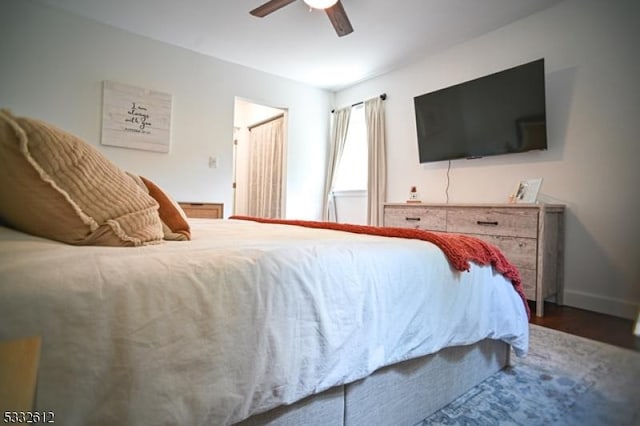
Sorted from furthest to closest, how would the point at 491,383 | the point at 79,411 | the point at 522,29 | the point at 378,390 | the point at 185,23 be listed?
the point at 185,23
the point at 522,29
the point at 491,383
the point at 378,390
the point at 79,411

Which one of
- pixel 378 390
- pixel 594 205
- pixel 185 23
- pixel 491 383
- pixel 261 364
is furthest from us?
pixel 185 23

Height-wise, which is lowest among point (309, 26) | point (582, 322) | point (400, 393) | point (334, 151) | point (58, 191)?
point (582, 322)

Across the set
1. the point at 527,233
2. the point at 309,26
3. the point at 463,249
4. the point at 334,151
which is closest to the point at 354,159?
the point at 334,151

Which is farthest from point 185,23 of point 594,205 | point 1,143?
point 594,205

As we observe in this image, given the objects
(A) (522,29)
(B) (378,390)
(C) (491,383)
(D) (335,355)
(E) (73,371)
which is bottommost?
(C) (491,383)

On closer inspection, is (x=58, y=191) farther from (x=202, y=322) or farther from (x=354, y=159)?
(x=354, y=159)

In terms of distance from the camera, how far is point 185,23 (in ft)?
10.2

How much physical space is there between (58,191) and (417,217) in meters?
2.89

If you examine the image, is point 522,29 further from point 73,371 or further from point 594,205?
point 73,371

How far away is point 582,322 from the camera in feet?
7.10

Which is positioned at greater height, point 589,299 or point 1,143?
point 1,143

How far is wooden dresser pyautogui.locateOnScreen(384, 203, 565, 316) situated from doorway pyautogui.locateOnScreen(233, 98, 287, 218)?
257 cm

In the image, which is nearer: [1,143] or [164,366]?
[164,366]

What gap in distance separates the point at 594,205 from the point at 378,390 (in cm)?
251
